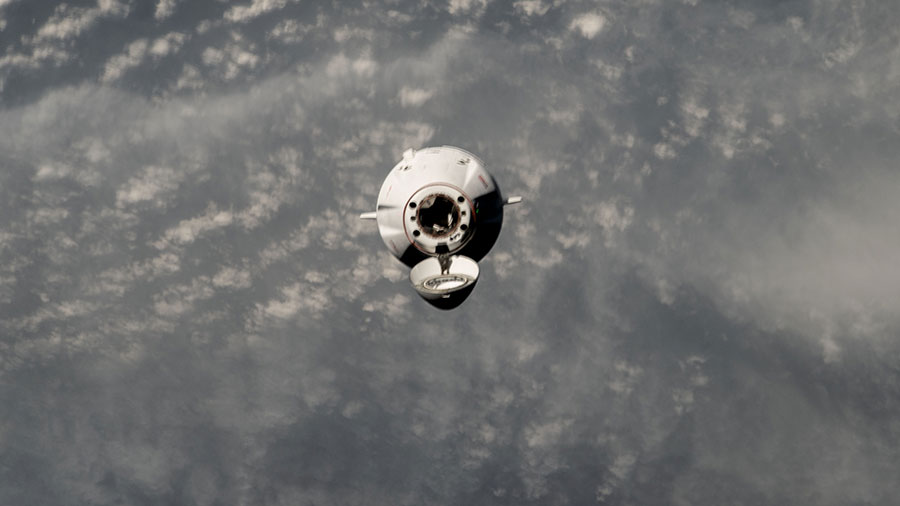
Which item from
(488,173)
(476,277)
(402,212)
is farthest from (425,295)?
(488,173)

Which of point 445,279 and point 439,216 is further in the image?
point 439,216

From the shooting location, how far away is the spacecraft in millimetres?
32750

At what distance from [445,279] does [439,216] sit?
410cm

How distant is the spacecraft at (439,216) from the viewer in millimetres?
32750

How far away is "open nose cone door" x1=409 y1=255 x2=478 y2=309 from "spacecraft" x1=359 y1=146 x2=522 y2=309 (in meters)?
0.05

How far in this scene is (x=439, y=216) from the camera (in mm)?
34594

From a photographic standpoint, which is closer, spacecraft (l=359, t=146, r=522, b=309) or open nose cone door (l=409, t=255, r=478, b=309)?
open nose cone door (l=409, t=255, r=478, b=309)

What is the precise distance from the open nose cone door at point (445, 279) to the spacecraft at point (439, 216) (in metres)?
0.05

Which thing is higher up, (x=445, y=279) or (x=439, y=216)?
(x=439, y=216)

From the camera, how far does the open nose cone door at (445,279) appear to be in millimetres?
31344

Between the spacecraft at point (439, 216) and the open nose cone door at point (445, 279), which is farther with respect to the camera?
the spacecraft at point (439, 216)

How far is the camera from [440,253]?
113 feet

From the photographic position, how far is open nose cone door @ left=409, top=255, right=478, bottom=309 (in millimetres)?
31344

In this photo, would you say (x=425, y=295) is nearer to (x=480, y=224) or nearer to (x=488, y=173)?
(x=480, y=224)
